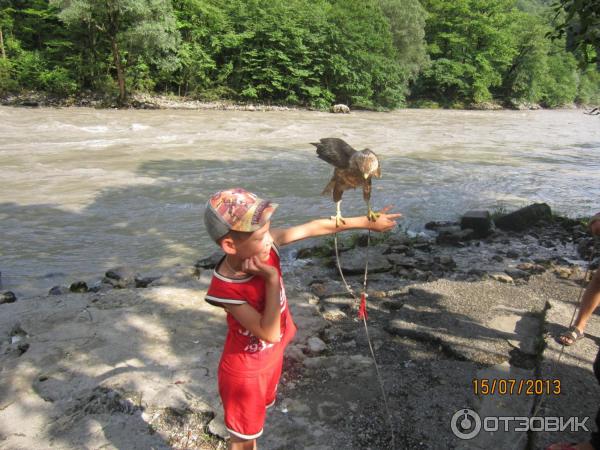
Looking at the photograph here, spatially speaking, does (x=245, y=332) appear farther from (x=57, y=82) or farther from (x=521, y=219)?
(x=57, y=82)

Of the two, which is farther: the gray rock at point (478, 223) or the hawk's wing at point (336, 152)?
the gray rock at point (478, 223)

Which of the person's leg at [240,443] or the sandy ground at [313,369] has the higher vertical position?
the person's leg at [240,443]

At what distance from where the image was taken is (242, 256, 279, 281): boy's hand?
171 cm

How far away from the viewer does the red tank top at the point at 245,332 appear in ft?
5.96

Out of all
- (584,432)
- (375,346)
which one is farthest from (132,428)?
(584,432)

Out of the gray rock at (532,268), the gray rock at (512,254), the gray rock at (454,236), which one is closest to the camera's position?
the gray rock at (532,268)

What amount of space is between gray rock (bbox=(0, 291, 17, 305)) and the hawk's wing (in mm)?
4961

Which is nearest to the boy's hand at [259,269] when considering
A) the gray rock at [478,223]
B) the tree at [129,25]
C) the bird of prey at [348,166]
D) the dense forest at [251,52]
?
the bird of prey at [348,166]

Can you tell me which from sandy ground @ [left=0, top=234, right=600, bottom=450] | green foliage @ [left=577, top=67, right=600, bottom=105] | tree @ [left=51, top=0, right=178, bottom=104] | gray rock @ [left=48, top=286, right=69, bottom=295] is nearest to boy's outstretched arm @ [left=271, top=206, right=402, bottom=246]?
sandy ground @ [left=0, top=234, right=600, bottom=450]

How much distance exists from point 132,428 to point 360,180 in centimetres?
A: 206

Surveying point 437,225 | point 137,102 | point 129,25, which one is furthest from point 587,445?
point 129,25

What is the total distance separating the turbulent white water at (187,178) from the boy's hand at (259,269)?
5.19 meters
